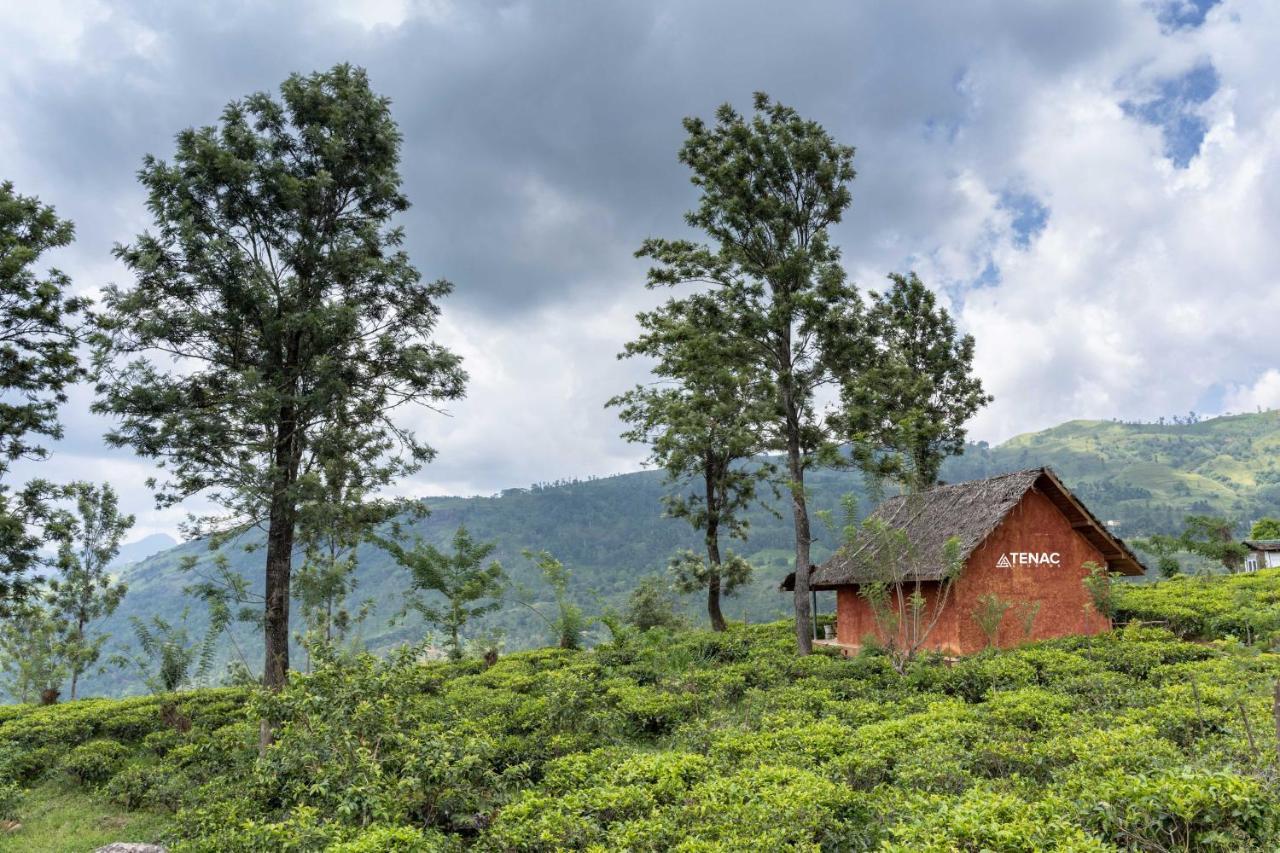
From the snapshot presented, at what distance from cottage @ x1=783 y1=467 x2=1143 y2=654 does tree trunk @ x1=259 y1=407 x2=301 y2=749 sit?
13.2 m

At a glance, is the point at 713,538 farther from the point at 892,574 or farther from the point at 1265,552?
the point at 1265,552

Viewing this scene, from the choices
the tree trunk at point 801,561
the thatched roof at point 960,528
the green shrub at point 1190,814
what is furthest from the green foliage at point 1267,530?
the green shrub at point 1190,814

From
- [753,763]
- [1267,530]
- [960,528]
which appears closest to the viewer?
[753,763]

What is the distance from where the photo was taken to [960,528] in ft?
68.1

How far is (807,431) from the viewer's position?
20250 millimetres

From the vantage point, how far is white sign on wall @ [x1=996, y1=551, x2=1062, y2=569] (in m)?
20.1

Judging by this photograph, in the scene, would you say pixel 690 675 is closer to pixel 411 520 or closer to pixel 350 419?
pixel 411 520

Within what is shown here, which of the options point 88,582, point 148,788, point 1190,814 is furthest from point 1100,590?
point 88,582

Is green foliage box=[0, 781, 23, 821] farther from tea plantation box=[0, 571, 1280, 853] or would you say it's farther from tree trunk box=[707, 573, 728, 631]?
tree trunk box=[707, 573, 728, 631]

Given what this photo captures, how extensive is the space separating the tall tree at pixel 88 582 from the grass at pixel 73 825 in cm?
1652

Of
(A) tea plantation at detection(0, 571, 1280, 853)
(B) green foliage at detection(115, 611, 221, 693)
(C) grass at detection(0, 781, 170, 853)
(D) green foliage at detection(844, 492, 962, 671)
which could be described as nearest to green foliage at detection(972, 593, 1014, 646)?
(D) green foliage at detection(844, 492, 962, 671)

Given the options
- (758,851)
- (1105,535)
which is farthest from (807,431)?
(758,851)

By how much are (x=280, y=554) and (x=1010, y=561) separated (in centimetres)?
1889

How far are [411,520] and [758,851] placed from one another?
13285 millimetres
